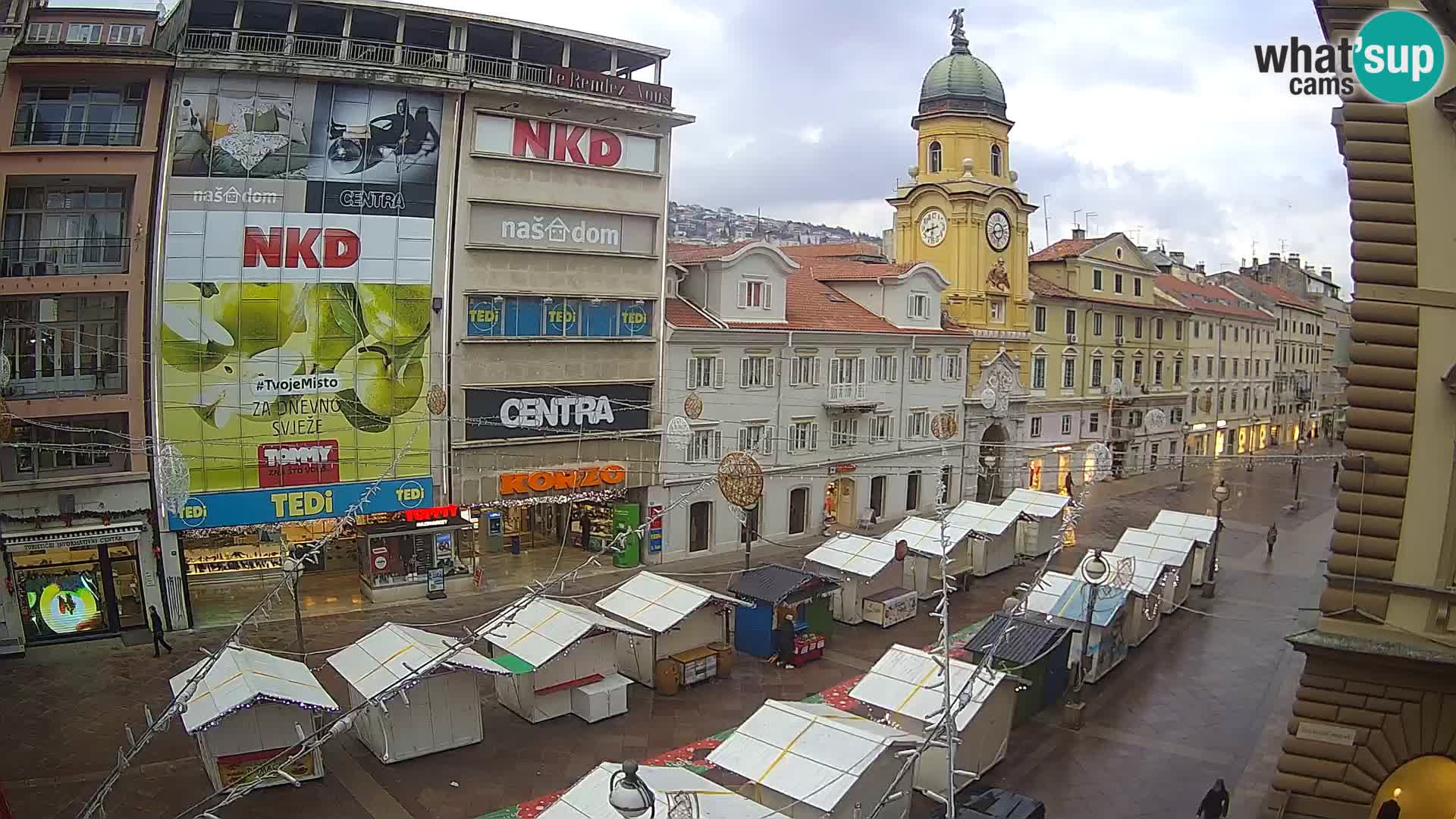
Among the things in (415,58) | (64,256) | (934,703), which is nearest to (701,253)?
(415,58)

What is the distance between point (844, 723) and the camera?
52.9ft

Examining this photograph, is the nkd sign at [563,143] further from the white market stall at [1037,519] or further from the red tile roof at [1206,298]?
the red tile roof at [1206,298]

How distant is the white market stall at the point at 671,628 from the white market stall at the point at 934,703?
514cm

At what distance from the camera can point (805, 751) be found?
50.6 ft

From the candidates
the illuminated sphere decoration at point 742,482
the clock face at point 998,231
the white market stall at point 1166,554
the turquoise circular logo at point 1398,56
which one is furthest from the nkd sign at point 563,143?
the turquoise circular logo at point 1398,56

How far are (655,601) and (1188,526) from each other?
57.4 ft

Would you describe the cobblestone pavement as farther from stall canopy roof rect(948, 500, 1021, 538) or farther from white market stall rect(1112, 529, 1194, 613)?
stall canopy roof rect(948, 500, 1021, 538)

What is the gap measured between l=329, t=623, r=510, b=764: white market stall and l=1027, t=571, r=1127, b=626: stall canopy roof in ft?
42.6

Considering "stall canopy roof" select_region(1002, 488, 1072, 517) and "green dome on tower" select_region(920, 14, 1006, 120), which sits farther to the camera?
"green dome on tower" select_region(920, 14, 1006, 120)

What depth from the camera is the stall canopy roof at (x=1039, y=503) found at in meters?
34.5

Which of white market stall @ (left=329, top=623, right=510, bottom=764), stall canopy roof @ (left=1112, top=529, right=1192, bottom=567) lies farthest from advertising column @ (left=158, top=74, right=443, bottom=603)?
stall canopy roof @ (left=1112, top=529, right=1192, bottom=567)

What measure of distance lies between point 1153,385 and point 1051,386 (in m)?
11.9

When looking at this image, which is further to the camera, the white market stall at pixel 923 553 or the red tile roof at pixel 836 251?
the red tile roof at pixel 836 251

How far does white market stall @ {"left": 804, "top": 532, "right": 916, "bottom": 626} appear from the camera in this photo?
28141 mm
